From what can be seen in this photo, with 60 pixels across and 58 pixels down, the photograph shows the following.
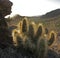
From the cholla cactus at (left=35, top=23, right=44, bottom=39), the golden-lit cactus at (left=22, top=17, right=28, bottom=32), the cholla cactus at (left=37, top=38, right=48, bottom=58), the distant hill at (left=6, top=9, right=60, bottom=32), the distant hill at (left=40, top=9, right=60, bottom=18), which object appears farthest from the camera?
the distant hill at (left=40, top=9, right=60, bottom=18)

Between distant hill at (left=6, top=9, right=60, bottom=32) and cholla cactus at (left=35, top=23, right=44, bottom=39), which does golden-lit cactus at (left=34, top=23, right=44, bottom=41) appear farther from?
distant hill at (left=6, top=9, right=60, bottom=32)

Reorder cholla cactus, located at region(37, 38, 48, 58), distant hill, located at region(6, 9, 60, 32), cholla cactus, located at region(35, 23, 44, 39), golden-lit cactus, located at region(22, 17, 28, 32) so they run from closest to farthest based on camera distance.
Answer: cholla cactus, located at region(37, 38, 48, 58), cholla cactus, located at region(35, 23, 44, 39), golden-lit cactus, located at region(22, 17, 28, 32), distant hill, located at region(6, 9, 60, 32)

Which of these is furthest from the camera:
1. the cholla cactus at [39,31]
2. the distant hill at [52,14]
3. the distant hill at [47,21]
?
the distant hill at [52,14]

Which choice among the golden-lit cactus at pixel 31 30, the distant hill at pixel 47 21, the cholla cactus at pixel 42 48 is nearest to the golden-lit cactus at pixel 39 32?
the golden-lit cactus at pixel 31 30

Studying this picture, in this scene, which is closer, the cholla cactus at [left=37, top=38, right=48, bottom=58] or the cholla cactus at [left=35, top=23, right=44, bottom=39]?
the cholla cactus at [left=37, top=38, right=48, bottom=58]

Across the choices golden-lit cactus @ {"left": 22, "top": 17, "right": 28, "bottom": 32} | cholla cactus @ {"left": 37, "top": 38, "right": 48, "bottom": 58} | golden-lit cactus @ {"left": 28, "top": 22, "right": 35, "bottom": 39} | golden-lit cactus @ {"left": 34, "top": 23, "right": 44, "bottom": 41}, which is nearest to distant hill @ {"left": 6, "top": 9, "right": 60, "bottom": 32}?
golden-lit cactus @ {"left": 22, "top": 17, "right": 28, "bottom": 32}

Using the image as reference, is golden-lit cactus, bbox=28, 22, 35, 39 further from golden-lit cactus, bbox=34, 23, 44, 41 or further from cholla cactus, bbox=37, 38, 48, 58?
cholla cactus, bbox=37, 38, 48, 58

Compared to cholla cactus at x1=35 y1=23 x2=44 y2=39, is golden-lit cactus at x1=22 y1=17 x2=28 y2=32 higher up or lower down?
higher up

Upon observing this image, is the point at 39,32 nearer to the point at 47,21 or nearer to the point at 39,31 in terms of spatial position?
the point at 39,31

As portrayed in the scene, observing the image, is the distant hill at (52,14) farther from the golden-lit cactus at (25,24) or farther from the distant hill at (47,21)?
the golden-lit cactus at (25,24)

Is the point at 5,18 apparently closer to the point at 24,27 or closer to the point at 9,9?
the point at 9,9

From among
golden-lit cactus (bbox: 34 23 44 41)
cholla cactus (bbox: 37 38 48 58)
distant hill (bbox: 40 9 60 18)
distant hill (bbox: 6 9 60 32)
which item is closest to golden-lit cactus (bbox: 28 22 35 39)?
golden-lit cactus (bbox: 34 23 44 41)

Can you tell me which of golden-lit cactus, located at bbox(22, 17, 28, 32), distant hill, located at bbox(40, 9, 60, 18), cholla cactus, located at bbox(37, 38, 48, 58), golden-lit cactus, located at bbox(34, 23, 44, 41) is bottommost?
cholla cactus, located at bbox(37, 38, 48, 58)

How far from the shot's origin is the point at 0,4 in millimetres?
14727
